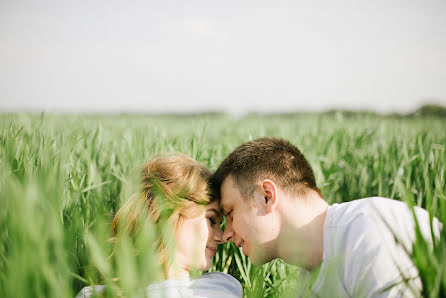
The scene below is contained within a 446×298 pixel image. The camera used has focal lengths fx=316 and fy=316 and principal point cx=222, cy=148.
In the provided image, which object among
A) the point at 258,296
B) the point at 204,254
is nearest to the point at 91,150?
the point at 204,254

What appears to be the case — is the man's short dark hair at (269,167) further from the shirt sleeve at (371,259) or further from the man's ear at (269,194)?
the shirt sleeve at (371,259)

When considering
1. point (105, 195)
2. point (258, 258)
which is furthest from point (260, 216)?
point (105, 195)

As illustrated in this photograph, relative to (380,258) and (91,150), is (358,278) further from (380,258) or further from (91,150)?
Answer: (91,150)

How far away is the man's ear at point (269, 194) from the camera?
1.30 metres

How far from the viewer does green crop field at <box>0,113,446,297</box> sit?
603mm

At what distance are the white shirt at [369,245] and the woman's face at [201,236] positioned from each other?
0.48 meters

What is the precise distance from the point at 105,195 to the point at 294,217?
0.89m

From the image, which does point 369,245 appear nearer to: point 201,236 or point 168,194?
point 201,236

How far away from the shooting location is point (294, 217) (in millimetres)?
1305

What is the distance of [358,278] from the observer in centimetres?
101

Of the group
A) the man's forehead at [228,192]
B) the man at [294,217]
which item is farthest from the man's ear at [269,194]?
the man's forehead at [228,192]

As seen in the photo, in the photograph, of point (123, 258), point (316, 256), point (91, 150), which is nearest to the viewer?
point (123, 258)

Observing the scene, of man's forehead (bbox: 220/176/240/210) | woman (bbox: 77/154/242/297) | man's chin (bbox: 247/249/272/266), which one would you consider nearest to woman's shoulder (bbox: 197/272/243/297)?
woman (bbox: 77/154/242/297)

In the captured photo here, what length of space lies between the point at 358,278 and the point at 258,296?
0.53 meters
